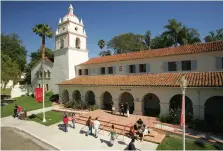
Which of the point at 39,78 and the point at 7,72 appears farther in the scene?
the point at 39,78

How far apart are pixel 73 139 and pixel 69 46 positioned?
19.4 metres

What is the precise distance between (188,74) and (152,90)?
4622 mm

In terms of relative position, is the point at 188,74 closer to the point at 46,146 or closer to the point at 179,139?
the point at 179,139

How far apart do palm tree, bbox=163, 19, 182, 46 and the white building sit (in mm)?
19275

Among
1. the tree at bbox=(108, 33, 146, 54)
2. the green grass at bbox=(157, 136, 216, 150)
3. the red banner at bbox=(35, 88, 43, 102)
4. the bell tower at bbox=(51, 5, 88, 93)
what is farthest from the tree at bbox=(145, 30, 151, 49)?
the green grass at bbox=(157, 136, 216, 150)

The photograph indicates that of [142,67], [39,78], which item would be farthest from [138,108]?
[39,78]

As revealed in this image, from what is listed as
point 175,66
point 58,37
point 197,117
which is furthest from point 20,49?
point 197,117

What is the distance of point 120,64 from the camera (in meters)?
24.6

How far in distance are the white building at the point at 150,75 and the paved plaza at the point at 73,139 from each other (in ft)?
20.5

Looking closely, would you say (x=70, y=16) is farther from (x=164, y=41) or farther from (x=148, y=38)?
(x=148, y=38)

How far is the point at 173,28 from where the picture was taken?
129 ft

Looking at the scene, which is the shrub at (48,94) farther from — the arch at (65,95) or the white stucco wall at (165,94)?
the white stucco wall at (165,94)

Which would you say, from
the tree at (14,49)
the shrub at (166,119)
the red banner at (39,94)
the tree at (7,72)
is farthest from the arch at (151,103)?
the tree at (14,49)

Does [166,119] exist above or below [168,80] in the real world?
below
